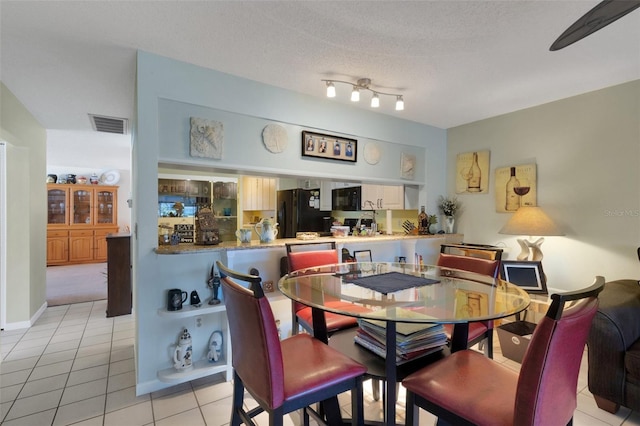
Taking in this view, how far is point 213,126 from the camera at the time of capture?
2.44 meters

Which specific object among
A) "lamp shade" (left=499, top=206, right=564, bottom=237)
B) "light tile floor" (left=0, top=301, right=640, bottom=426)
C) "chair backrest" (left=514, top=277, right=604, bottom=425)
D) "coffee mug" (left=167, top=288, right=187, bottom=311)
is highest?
"lamp shade" (left=499, top=206, right=564, bottom=237)

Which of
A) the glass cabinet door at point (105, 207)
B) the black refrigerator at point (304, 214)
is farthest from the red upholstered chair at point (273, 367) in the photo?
the glass cabinet door at point (105, 207)

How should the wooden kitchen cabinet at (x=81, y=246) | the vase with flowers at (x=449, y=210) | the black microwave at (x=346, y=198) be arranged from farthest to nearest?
the wooden kitchen cabinet at (x=81, y=246) < the black microwave at (x=346, y=198) < the vase with flowers at (x=449, y=210)

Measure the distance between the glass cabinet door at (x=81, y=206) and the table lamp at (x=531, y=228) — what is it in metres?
8.84

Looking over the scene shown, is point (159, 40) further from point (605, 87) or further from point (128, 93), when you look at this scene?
point (605, 87)

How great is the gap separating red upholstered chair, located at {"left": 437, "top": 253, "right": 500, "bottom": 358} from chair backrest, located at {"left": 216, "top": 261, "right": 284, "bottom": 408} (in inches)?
49.1

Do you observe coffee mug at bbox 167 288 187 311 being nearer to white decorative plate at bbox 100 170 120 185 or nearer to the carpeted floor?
the carpeted floor

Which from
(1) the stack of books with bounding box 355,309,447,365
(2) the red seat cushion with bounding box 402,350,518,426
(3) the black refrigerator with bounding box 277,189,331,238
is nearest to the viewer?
(2) the red seat cushion with bounding box 402,350,518,426

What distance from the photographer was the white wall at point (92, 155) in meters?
4.53

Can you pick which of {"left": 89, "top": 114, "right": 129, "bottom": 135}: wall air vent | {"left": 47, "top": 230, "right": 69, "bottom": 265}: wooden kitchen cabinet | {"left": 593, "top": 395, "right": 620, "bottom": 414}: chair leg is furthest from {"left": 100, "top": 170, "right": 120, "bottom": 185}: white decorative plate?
{"left": 593, "top": 395, "right": 620, "bottom": 414}: chair leg

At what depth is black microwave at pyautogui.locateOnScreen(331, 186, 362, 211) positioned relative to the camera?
162 inches

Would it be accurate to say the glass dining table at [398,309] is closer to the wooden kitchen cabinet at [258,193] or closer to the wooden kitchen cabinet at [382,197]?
the wooden kitchen cabinet at [382,197]

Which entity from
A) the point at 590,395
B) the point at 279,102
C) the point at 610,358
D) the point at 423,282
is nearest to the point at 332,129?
the point at 279,102

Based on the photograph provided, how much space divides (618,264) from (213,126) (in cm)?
375
